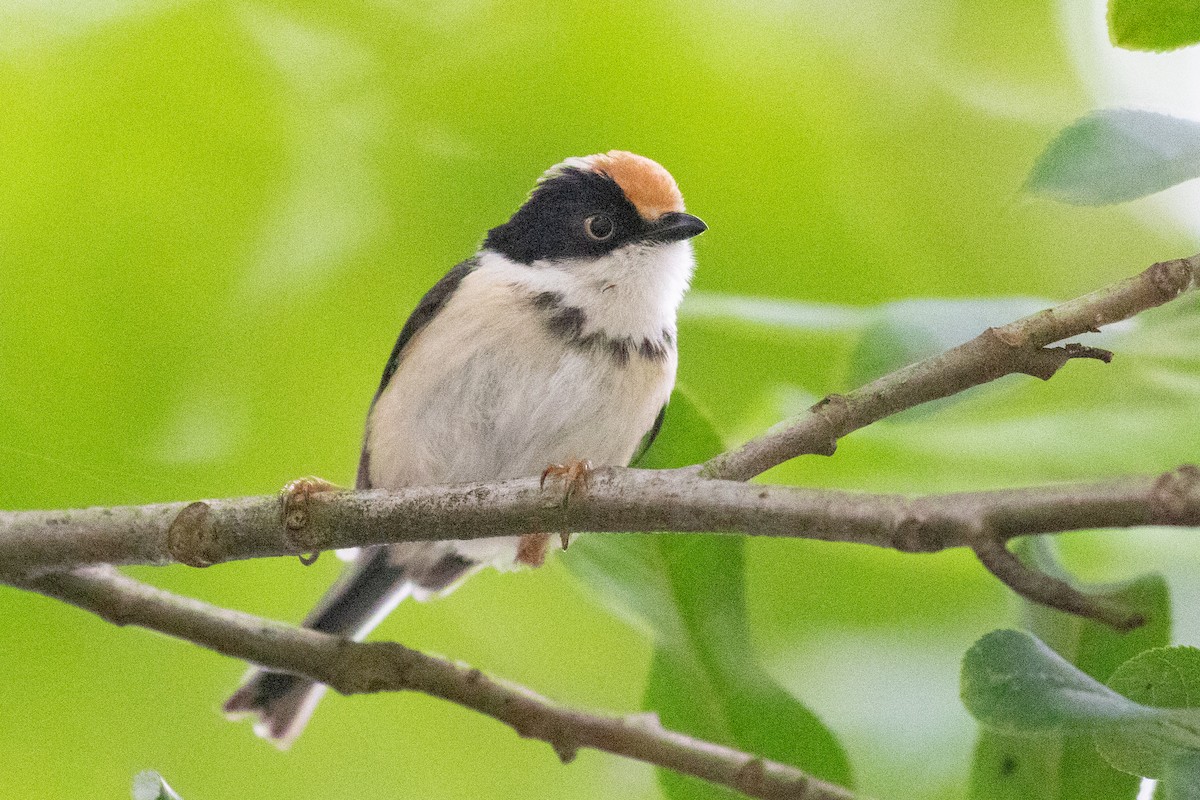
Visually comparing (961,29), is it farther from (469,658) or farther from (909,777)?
(469,658)

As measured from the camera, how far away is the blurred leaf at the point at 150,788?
938 mm

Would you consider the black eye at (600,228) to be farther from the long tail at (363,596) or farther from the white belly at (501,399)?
the long tail at (363,596)

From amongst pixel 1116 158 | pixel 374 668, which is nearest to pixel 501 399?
pixel 374 668

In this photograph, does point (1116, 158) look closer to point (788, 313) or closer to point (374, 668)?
point (788, 313)

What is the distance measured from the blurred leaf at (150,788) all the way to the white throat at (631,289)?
2.84ft

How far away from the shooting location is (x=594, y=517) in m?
0.94

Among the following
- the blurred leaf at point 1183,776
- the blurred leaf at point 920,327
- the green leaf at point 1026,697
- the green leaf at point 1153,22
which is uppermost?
the green leaf at point 1153,22

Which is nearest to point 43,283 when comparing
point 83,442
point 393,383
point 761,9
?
point 83,442

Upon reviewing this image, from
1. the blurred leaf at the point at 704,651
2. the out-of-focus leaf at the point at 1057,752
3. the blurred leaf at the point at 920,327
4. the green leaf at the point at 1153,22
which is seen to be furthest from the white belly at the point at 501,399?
the green leaf at the point at 1153,22

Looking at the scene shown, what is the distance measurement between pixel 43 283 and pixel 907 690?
50.3 inches

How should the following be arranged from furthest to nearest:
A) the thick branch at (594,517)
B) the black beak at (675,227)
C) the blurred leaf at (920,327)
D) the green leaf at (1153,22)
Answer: the black beak at (675,227), the blurred leaf at (920,327), the green leaf at (1153,22), the thick branch at (594,517)

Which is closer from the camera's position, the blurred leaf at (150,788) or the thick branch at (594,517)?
the thick branch at (594,517)

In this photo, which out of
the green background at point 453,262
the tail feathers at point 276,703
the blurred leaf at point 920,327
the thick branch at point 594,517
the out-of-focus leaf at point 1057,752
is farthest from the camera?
the tail feathers at point 276,703

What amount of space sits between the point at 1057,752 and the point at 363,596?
47.5 inches
